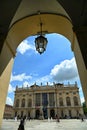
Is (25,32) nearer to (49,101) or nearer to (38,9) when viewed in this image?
(38,9)

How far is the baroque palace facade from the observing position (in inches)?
2207

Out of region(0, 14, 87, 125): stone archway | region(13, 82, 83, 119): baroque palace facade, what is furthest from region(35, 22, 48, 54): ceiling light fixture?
region(13, 82, 83, 119): baroque palace facade

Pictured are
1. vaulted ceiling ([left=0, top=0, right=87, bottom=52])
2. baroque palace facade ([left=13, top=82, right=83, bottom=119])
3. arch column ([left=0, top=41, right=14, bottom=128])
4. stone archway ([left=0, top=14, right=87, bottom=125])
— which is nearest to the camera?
vaulted ceiling ([left=0, top=0, right=87, bottom=52])

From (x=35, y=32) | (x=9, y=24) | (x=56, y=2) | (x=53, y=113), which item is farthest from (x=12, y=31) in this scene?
(x=53, y=113)

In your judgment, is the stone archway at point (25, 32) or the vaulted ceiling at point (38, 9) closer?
the vaulted ceiling at point (38, 9)

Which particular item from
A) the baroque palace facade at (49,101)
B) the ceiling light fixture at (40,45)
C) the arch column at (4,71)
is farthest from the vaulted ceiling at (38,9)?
the baroque palace facade at (49,101)

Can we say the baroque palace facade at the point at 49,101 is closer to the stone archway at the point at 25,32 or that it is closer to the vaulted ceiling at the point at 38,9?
the stone archway at the point at 25,32

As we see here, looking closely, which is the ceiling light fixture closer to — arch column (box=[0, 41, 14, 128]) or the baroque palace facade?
arch column (box=[0, 41, 14, 128])

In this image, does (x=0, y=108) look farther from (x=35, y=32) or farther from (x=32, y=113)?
(x=32, y=113)

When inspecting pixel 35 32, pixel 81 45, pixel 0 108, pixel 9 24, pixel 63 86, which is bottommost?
pixel 0 108

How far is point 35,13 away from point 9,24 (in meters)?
0.99

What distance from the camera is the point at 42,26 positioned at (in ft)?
16.4

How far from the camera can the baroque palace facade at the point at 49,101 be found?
56062 mm

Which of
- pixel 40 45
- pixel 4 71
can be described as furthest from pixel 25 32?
pixel 4 71
